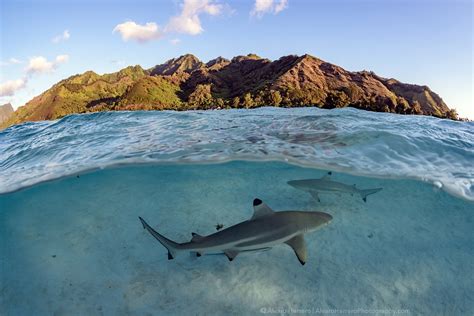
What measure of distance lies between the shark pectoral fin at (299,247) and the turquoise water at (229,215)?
1.18 meters

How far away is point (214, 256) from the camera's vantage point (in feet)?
23.9

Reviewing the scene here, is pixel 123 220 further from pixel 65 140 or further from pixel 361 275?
pixel 65 140

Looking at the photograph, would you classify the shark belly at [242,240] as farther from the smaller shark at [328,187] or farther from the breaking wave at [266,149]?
the breaking wave at [266,149]

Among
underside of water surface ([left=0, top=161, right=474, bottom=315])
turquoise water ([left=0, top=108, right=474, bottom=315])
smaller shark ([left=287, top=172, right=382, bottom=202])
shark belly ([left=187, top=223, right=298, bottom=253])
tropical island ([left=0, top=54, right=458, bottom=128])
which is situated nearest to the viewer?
shark belly ([left=187, top=223, right=298, bottom=253])

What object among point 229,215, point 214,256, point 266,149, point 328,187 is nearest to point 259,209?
point 214,256

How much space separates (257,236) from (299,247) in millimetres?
893

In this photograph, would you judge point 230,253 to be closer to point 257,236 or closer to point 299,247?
point 257,236

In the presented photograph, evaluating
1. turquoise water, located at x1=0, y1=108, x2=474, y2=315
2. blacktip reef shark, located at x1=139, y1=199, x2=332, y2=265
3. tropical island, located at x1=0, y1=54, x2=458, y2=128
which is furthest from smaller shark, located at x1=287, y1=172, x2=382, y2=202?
tropical island, located at x1=0, y1=54, x2=458, y2=128

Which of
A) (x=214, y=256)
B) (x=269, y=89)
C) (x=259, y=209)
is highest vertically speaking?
(x=269, y=89)

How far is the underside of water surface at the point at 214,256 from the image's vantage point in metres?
6.08

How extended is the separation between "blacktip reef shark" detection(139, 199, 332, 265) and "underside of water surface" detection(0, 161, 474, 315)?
1.28m

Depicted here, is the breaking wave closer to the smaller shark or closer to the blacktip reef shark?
the smaller shark

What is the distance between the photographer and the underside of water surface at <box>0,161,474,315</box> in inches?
239

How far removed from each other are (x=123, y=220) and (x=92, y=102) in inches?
8583
